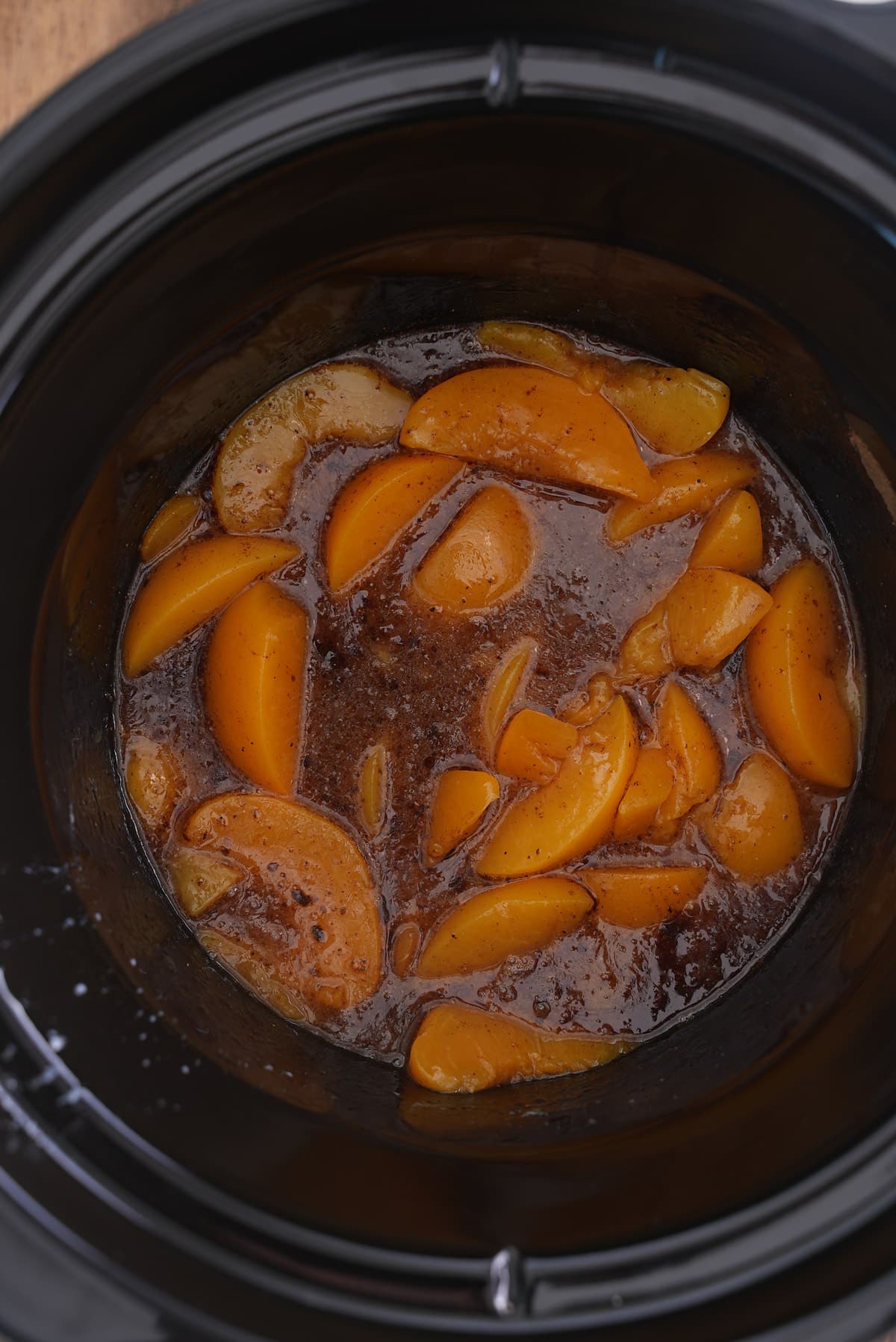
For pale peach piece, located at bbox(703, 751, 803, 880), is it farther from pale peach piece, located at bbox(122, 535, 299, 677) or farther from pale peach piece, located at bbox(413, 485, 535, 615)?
pale peach piece, located at bbox(122, 535, 299, 677)

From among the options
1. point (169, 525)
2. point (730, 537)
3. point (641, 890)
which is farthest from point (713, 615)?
point (169, 525)

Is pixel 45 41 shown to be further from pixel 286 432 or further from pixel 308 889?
pixel 308 889

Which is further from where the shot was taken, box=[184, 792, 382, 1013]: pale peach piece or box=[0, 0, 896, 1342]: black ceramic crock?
box=[184, 792, 382, 1013]: pale peach piece

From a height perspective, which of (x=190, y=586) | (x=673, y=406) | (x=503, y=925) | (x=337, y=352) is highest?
(x=673, y=406)

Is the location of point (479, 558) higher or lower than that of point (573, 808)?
higher

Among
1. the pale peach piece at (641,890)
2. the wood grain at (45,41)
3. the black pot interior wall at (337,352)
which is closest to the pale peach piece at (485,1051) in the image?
the black pot interior wall at (337,352)

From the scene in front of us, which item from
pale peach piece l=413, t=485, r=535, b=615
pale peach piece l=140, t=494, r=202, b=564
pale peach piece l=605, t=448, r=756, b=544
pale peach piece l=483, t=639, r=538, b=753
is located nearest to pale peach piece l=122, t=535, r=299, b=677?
pale peach piece l=140, t=494, r=202, b=564

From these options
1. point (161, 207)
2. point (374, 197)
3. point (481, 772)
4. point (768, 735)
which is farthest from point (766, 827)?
point (161, 207)
